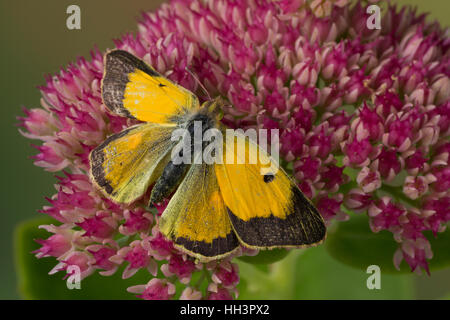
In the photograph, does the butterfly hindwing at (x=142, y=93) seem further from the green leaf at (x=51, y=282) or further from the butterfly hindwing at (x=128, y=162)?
the green leaf at (x=51, y=282)

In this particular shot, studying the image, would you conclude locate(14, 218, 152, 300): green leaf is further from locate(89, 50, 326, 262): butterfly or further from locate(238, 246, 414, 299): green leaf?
locate(89, 50, 326, 262): butterfly

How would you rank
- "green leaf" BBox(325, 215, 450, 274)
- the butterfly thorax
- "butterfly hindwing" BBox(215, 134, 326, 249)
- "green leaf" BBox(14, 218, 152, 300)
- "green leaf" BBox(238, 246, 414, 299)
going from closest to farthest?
"butterfly hindwing" BBox(215, 134, 326, 249), the butterfly thorax, "green leaf" BBox(325, 215, 450, 274), "green leaf" BBox(14, 218, 152, 300), "green leaf" BBox(238, 246, 414, 299)

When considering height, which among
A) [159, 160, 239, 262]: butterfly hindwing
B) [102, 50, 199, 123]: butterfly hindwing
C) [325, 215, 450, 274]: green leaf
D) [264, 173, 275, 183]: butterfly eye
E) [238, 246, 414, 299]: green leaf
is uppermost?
[102, 50, 199, 123]: butterfly hindwing

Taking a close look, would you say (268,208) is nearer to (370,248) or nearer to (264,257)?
(264,257)

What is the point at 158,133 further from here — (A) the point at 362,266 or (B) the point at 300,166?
(A) the point at 362,266

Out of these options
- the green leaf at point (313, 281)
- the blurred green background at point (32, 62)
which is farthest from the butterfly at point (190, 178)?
the blurred green background at point (32, 62)

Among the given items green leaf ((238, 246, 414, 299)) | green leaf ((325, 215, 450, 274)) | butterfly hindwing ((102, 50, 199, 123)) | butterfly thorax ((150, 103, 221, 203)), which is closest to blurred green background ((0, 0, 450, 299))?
green leaf ((238, 246, 414, 299))

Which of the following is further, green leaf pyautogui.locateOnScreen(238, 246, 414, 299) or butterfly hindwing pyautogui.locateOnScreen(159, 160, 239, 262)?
green leaf pyautogui.locateOnScreen(238, 246, 414, 299)
